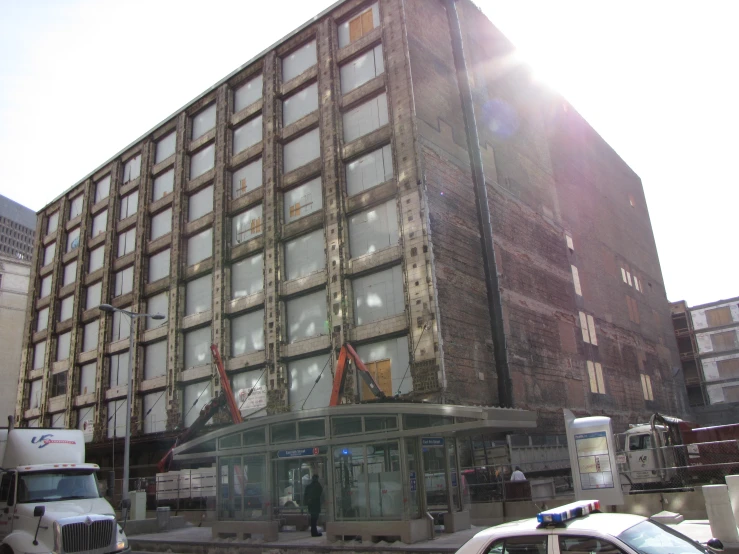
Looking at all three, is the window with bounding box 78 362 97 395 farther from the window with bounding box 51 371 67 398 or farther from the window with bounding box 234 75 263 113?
the window with bounding box 234 75 263 113

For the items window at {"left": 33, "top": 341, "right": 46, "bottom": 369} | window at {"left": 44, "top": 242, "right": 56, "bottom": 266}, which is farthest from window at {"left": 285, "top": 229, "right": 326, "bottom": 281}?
window at {"left": 44, "top": 242, "right": 56, "bottom": 266}

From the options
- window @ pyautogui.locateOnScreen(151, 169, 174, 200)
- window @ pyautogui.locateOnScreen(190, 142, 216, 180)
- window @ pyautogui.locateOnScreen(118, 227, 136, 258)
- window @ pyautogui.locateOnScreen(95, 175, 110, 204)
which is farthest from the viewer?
window @ pyautogui.locateOnScreen(95, 175, 110, 204)

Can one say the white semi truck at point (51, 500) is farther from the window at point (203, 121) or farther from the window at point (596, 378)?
the window at point (596, 378)

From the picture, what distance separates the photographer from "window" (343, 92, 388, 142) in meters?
34.3

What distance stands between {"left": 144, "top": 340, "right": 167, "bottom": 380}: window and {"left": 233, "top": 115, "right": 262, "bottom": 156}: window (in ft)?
48.7

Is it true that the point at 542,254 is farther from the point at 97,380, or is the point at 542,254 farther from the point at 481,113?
the point at 97,380

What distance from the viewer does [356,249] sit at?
33.1 metres

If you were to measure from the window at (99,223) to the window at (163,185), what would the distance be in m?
6.93

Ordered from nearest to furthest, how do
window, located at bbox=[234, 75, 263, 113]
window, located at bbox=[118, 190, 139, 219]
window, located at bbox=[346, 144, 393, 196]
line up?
window, located at bbox=[346, 144, 393, 196] → window, located at bbox=[234, 75, 263, 113] → window, located at bbox=[118, 190, 139, 219]

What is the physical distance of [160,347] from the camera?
43.3 metres

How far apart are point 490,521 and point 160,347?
30.6m

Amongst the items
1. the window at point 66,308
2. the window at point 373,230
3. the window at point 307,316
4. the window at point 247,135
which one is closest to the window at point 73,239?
the window at point 66,308

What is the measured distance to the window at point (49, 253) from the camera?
58.4 meters

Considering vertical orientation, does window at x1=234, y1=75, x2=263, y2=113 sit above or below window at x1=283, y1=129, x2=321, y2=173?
above
